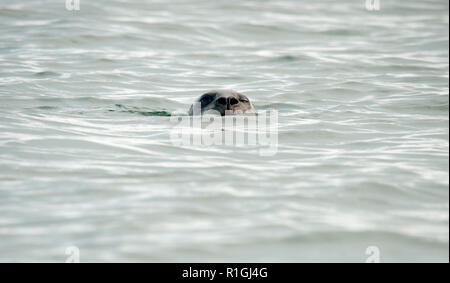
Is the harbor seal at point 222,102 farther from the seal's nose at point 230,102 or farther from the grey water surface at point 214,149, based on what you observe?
the grey water surface at point 214,149

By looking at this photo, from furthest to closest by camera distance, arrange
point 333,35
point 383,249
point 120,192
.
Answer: point 333,35 → point 120,192 → point 383,249

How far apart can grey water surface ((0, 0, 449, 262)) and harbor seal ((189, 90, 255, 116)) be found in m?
0.68

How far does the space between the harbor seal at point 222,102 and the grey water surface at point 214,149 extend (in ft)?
2.24

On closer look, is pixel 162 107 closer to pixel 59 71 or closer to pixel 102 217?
pixel 59 71

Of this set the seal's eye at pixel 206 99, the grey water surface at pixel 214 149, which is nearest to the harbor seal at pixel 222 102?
the seal's eye at pixel 206 99

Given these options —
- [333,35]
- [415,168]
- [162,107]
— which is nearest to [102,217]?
[415,168]

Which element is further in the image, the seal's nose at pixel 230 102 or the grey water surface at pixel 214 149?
the seal's nose at pixel 230 102

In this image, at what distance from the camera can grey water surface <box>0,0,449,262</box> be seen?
553 cm

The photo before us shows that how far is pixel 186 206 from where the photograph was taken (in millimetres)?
6172

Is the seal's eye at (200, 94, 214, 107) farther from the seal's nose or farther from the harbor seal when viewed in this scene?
the seal's nose

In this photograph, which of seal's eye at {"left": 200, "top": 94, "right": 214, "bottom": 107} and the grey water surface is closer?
the grey water surface

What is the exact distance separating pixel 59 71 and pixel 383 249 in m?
10.2

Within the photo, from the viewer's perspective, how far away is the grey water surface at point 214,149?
18.1 feet

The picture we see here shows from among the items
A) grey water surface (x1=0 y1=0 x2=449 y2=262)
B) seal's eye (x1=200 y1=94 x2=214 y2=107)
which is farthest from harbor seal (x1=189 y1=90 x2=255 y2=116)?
grey water surface (x1=0 y1=0 x2=449 y2=262)
